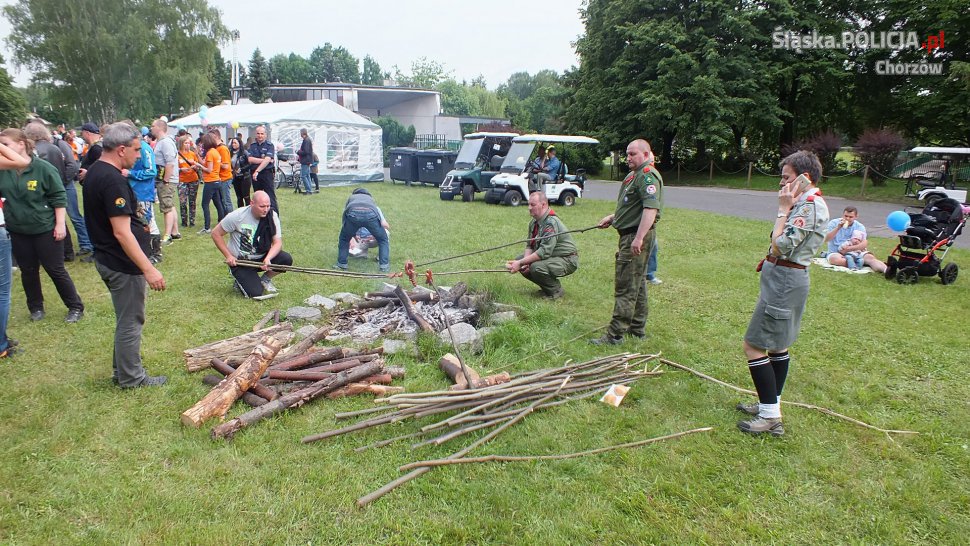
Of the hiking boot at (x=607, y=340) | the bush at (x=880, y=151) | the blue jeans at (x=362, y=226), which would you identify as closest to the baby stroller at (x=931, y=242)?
the hiking boot at (x=607, y=340)

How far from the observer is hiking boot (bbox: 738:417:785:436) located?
357 centimetres

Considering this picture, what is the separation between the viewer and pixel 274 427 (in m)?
3.55

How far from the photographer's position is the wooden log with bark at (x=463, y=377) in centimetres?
395

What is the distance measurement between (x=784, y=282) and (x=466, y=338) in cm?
261

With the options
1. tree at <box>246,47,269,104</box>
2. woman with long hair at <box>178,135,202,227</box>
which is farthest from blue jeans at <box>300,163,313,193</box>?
tree at <box>246,47,269,104</box>

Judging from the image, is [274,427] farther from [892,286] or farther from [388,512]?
[892,286]

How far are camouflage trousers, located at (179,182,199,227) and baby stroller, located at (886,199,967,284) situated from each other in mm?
→ 11529

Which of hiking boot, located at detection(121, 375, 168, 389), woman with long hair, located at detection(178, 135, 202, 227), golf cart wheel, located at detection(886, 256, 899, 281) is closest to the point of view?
hiking boot, located at detection(121, 375, 168, 389)

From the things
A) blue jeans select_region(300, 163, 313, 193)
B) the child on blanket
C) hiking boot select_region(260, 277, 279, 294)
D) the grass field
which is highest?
blue jeans select_region(300, 163, 313, 193)

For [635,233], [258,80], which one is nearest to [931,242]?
[635,233]

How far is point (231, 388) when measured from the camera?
3.70 meters

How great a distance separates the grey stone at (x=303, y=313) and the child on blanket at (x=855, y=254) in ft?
26.0

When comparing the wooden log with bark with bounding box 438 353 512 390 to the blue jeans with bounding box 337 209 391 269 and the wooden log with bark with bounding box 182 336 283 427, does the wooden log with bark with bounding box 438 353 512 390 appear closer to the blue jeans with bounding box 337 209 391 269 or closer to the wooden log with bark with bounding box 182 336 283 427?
the wooden log with bark with bounding box 182 336 283 427

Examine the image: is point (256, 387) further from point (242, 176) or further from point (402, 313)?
point (242, 176)
